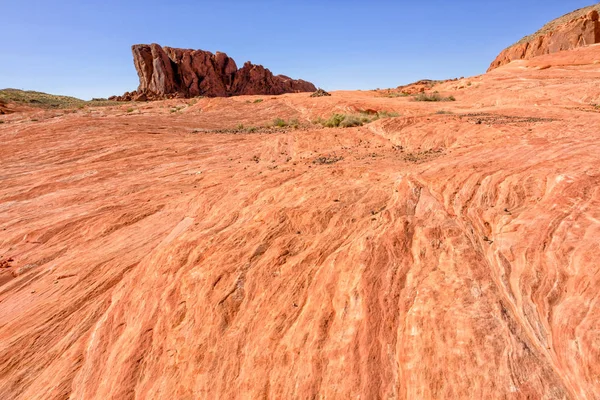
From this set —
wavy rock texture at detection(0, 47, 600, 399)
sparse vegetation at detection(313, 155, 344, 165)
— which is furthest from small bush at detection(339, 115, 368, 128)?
wavy rock texture at detection(0, 47, 600, 399)

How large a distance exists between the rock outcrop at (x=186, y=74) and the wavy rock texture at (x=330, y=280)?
67055 millimetres

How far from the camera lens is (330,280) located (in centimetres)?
540

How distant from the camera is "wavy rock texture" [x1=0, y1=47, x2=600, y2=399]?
4008 millimetres

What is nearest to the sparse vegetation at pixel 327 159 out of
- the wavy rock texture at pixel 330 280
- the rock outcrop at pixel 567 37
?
the wavy rock texture at pixel 330 280

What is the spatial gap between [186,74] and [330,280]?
8075 cm

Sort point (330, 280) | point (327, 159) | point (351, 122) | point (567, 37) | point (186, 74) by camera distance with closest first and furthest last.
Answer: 1. point (330, 280)
2. point (327, 159)
3. point (351, 122)
4. point (567, 37)
5. point (186, 74)

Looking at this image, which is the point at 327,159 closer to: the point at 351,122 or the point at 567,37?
the point at 351,122

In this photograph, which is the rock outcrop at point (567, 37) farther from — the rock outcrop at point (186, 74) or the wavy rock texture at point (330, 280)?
the rock outcrop at point (186, 74)

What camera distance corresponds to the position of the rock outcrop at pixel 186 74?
71.8m

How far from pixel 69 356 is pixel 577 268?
797 centimetres

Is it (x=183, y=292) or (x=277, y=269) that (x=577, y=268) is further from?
(x=183, y=292)

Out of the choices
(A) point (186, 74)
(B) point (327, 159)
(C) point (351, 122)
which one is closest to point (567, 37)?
(C) point (351, 122)

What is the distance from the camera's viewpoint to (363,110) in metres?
22.4

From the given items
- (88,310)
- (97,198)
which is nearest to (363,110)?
(97,198)
